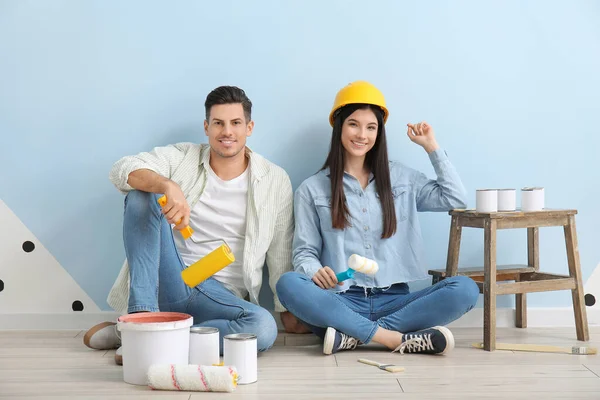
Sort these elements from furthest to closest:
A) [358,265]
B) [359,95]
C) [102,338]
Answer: [359,95], [102,338], [358,265]

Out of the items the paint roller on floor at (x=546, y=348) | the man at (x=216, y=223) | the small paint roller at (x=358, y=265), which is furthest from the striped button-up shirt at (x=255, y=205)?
the paint roller on floor at (x=546, y=348)

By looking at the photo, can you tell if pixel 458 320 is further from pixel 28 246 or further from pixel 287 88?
pixel 28 246

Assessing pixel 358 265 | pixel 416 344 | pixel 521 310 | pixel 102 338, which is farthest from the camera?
pixel 521 310

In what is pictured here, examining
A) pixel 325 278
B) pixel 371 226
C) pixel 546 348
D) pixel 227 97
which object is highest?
pixel 227 97

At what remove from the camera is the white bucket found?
166 cm

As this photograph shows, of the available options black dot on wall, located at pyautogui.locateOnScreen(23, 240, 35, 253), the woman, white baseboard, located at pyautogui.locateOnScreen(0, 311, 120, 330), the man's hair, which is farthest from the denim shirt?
black dot on wall, located at pyautogui.locateOnScreen(23, 240, 35, 253)

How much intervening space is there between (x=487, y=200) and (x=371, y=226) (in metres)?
0.36

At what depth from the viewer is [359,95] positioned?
7.27 feet

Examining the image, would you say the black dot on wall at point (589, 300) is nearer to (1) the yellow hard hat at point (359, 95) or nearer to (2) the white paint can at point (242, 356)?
(1) the yellow hard hat at point (359, 95)

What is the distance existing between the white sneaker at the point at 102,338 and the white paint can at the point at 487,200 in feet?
3.85

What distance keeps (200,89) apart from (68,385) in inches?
43.3

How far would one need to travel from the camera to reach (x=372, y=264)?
1.93m

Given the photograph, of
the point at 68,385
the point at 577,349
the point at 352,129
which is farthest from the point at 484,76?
the point at 68,385

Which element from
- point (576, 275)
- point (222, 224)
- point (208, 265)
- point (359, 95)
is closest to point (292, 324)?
point (222, 224)
